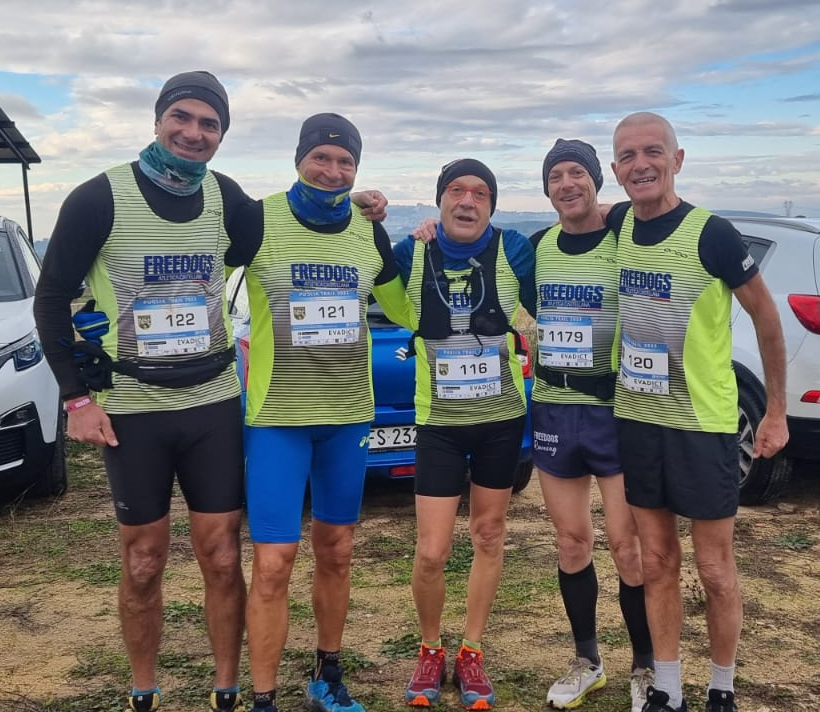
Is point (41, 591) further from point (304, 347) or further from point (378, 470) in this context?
point (304, 347)

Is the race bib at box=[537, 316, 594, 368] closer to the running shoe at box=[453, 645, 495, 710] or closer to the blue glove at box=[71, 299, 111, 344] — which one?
the running shoe at box=[453, 645, 495, 710]

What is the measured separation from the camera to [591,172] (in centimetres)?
344

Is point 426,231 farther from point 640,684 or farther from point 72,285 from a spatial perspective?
point 640,684

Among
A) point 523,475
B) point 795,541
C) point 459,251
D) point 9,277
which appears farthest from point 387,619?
point 9,277

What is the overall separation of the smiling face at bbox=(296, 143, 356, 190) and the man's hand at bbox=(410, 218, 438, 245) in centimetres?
44

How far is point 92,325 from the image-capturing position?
3.04 m

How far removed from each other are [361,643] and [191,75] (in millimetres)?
2444

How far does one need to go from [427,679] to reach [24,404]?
10.6 ft

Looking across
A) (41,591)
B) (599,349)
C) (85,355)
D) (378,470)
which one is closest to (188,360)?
(85,355)

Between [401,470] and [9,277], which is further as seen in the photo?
[9,277]

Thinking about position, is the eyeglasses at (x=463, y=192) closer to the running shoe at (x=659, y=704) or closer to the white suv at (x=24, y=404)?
the running shoe at (x=659, y=704)

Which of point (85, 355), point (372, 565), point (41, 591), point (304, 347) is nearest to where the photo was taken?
point (85, 355)

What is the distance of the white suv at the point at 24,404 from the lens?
5.41 metres

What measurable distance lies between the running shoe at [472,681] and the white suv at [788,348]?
2.59 meters
